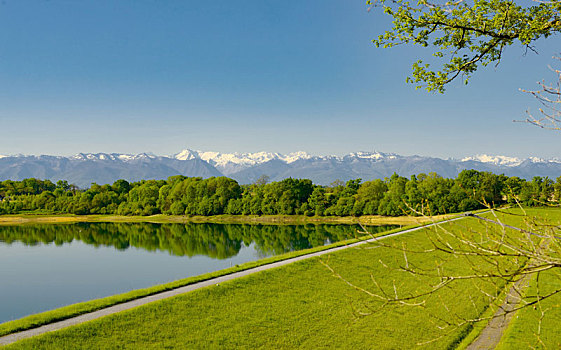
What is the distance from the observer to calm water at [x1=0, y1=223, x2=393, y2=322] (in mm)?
29125

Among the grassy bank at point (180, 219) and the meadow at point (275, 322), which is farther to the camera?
the grassy bank at point (180, 219)

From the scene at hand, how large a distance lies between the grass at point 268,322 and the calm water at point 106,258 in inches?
181

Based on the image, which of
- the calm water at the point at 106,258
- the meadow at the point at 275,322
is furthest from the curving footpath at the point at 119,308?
the calm water at the point at 106,258

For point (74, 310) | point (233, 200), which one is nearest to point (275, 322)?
point (74, 310)

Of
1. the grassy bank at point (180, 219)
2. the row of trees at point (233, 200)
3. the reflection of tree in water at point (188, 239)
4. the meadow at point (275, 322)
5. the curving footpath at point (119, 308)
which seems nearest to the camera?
the curving footpath at point (119, 308)

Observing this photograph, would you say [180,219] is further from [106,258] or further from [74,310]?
[74,310]

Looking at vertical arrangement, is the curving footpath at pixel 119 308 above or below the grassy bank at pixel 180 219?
above

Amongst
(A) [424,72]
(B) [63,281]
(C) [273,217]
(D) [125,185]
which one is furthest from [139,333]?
(D) [125,185]

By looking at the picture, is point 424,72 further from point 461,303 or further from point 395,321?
point 461,303

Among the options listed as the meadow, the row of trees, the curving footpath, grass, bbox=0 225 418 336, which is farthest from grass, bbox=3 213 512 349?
the row of trees

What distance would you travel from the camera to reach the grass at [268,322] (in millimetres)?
12828

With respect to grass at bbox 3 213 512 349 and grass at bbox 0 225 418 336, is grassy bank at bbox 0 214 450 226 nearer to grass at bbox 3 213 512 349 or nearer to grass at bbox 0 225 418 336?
grass at bbox 3 213 512 349

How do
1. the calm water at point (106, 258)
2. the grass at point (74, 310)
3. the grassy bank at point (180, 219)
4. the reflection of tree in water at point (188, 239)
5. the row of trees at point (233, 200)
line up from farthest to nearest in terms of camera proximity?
the row of trees at point (233, 200) < the grassy bank at point (180, 219) < the reflection of tree in water at point (188, 239) < the calm water at point (106, 258) < the grass at point (74, 310)

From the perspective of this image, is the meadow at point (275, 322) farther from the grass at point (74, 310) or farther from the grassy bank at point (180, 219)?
the grassy bank at point (180, 219)
